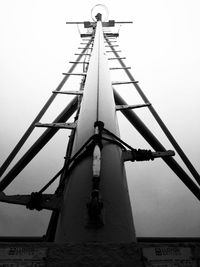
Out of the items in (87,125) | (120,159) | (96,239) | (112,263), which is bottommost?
(112,263)

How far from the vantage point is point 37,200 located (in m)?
1.91

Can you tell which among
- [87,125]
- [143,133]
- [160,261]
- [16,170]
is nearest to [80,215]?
[160,261]

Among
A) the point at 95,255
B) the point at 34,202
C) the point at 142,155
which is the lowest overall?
the point at 95,255

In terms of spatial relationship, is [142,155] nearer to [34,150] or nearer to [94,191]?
[94,191]

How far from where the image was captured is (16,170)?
3865 millimetres

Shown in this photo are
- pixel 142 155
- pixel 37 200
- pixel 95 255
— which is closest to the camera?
pixel 95 255

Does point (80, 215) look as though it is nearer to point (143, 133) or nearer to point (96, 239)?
point (96, 239)

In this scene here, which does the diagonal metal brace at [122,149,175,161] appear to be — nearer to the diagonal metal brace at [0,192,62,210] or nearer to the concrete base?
the diagonal metal brace at [0,192,62,210]

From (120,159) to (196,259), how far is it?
1131mm

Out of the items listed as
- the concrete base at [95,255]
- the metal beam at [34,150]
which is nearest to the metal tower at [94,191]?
the concrete base at [95,255]

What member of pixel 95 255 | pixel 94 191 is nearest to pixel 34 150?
pixel 94 191

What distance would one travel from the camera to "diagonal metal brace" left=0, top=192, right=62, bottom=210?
1.90 m

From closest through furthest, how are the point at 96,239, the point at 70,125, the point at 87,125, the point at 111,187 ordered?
the point at 96,239 < the point at 111,187 < the point at 87,125 < the point at 70,125

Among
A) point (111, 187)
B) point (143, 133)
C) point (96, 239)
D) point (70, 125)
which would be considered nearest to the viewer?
point (96, 239)
